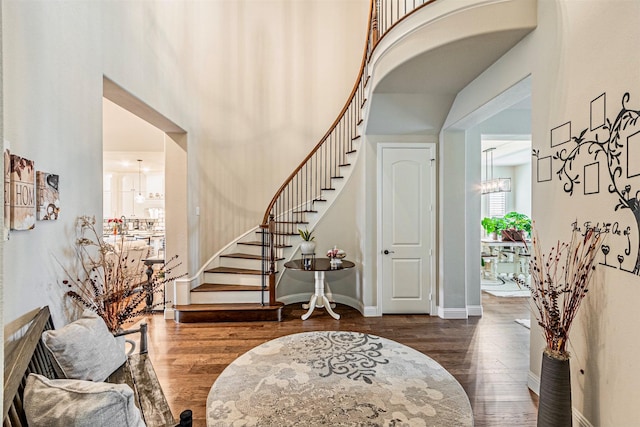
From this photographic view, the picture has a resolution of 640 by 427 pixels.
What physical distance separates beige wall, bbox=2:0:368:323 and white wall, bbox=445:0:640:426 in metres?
3.45

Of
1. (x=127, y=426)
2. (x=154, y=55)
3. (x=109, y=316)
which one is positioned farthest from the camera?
(x=154, y=55)

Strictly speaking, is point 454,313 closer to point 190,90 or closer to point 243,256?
point 243,256

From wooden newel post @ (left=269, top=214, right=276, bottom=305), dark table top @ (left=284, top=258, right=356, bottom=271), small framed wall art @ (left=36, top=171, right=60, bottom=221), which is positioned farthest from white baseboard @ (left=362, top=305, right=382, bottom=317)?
small framed wall art @ (left=36, top=171, right=60, bottom=221)

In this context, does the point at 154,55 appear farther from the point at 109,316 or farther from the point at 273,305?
the point at 273,305

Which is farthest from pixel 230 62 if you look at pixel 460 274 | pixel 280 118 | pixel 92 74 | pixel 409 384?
pixel 409 384

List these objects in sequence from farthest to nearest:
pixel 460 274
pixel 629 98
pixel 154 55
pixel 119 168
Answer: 1. pixel 119 168
2. pixel 460 274
3. pixel 154 55
4. pixel 629 98

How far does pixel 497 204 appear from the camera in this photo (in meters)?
9.08

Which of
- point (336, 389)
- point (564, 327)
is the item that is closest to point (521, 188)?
point (564, 327)

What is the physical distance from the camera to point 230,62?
547 cm

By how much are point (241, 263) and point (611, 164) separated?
179 inches

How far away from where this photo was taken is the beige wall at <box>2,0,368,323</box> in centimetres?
194

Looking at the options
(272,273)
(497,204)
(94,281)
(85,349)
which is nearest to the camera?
(85,349)

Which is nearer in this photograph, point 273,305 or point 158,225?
point 273,305

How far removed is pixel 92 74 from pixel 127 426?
2.62 m
